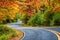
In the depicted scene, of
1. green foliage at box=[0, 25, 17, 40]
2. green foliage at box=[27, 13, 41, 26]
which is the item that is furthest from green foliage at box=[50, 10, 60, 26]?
green foliage at box=[0, 25, 17, 40]

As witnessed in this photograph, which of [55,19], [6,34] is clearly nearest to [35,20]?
[55,19]

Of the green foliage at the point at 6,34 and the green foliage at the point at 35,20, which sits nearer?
the green foliage at the point at 6,34

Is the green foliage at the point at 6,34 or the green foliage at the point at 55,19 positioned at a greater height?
the green foliage at the point at 6,34

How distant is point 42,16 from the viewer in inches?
2702

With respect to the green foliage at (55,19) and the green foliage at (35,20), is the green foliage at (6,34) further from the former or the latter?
the green foliage at (35,20)

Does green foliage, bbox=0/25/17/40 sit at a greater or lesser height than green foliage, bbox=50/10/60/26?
greater

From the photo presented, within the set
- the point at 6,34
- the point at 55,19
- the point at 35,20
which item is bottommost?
the point at 35,20

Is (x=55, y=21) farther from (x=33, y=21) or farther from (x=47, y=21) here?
(x=33, y=21)

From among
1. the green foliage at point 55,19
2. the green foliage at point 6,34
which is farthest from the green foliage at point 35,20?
the green foliage at point 6,34

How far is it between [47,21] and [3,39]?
42.1 meters

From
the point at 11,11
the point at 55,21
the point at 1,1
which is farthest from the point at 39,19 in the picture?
the point at 1,1

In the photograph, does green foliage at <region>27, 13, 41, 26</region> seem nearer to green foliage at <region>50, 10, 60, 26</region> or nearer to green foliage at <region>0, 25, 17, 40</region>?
green foliage at <region>50, 10, 60, 26</region>

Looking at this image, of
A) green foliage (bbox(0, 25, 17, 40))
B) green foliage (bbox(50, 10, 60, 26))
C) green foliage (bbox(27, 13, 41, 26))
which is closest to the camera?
green foliage (bbox(0, 25, 17, 40))

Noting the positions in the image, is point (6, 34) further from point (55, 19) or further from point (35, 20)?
point (35, 20)
